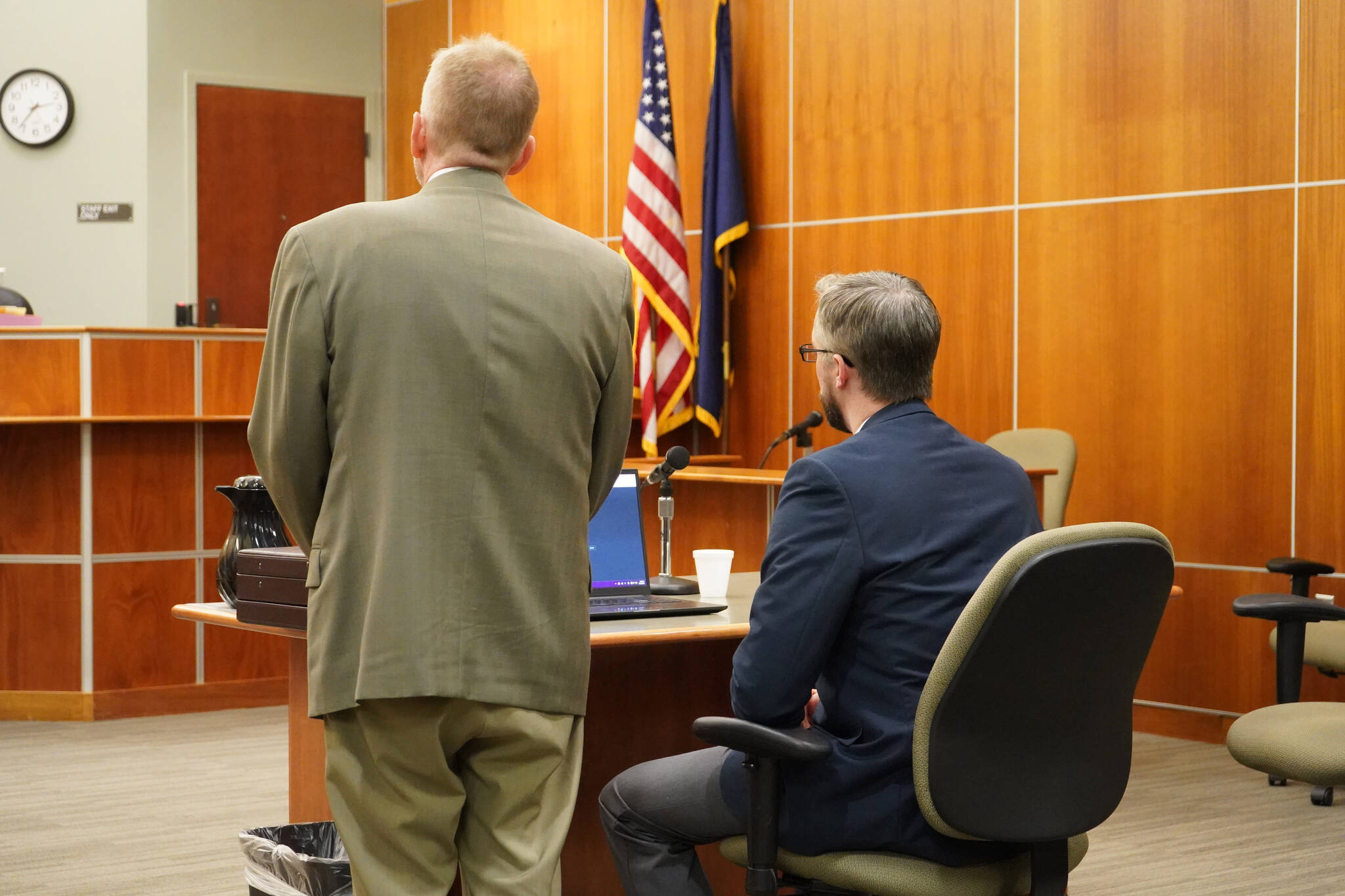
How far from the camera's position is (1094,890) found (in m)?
3.59

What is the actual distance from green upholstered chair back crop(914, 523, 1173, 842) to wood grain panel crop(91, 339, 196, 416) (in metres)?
4.44

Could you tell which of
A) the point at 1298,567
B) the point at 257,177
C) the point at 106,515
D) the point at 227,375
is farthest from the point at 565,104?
the point at 1298,567

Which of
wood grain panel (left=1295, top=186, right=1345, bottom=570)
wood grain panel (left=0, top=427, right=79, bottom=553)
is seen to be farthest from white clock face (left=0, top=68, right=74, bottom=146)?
wood grain panel (left=1295, top=186, right=1345, bottom=570)

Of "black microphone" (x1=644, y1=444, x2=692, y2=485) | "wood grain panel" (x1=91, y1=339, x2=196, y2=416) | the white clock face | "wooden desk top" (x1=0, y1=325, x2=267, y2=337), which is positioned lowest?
"black microphone" (x1=644, y1=444, x2=692, y2=485)

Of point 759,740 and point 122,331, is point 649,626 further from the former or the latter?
point 122,331

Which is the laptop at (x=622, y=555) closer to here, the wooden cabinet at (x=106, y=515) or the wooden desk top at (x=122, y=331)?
the wooden desk top at (x=122, y=331)

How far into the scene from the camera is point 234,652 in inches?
231

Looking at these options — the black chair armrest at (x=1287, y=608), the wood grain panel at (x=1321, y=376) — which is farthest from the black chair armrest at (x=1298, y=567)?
the black chair armrest at (x=1287, y=608)

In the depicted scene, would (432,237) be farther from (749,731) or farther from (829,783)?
(829,783)

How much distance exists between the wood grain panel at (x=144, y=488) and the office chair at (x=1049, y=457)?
3.07 m

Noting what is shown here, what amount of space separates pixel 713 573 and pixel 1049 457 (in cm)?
272

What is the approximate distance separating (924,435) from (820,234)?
4811 mm

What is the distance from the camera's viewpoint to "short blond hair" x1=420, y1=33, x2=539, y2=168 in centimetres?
192

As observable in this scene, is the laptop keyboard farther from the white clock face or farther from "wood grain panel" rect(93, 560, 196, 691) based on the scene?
the white clock face
